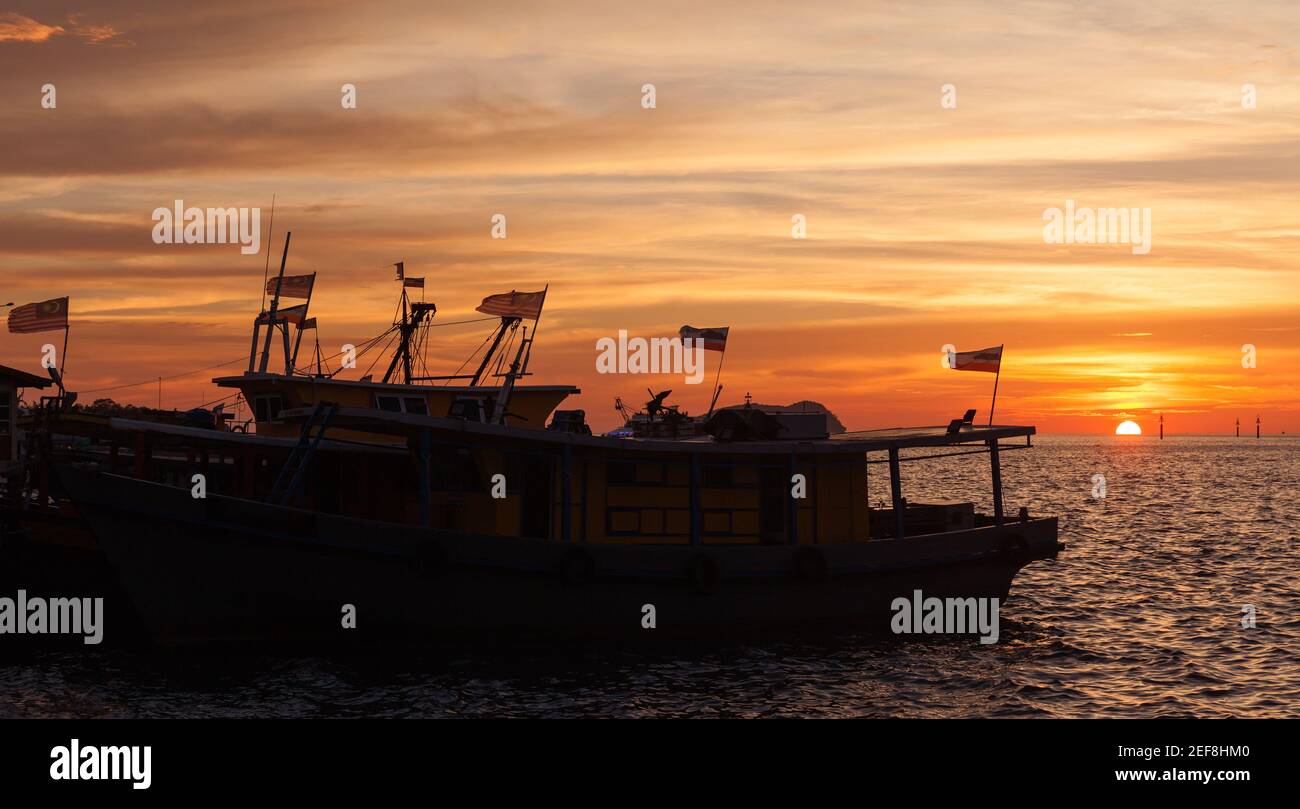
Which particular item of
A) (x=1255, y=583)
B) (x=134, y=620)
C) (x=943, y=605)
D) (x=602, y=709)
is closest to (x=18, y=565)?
(x=134, y=620)

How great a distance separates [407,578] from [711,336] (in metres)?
10.5

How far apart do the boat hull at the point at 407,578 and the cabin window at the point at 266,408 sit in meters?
7.84

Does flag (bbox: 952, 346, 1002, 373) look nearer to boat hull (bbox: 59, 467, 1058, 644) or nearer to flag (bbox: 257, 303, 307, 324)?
boat hull (bbox: 59, 467, 1058, 644)

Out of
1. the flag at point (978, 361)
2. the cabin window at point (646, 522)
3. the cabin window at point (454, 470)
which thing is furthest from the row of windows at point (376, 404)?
the flag at point (978, 361)

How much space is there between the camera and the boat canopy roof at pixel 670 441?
21906mm

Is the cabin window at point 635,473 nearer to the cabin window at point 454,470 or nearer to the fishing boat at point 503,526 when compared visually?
the fishing boat at point 503,526

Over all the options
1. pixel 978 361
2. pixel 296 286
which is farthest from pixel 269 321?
pixel 978 361

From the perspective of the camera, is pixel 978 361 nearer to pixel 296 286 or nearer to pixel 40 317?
pixel 296 286

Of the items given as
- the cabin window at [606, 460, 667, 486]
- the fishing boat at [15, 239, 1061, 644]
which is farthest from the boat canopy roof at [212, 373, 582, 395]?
the cabin window at [606, 460, 667, 486]

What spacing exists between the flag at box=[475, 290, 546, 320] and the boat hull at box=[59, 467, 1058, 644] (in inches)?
296

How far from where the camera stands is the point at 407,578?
2228 cm

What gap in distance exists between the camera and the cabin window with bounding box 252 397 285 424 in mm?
29203

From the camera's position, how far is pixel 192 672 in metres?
21.0
